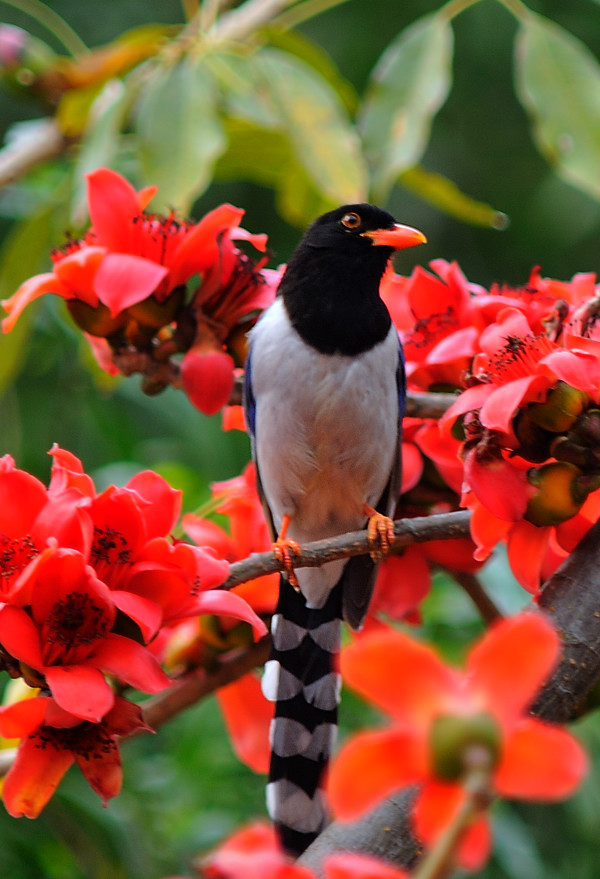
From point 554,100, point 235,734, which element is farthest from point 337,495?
point 554,100

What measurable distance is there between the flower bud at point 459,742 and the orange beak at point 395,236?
7.85 feet

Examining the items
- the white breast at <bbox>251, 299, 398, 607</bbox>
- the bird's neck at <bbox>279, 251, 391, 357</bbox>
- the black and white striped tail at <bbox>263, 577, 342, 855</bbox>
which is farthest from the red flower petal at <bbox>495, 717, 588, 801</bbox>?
the bird's neck at <bbox>279, 251, 391, 357</bbox>

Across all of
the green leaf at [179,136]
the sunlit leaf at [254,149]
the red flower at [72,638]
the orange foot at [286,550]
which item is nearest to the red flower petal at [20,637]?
the red flower at [72,638]

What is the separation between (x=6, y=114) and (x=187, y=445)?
376 cm

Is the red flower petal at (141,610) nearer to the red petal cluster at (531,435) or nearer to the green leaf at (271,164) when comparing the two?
the red petal cluster at (531,435)

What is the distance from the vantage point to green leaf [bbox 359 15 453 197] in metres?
2.35

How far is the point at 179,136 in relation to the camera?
236cm

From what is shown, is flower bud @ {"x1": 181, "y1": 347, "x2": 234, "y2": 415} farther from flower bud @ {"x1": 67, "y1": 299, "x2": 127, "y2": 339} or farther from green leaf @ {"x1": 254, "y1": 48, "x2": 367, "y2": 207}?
green leaf @ {"x1": 254, "y1": 48, "x2": 367, "y2": 207}

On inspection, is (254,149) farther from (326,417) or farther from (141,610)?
(141,610)

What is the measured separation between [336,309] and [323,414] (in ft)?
0.97

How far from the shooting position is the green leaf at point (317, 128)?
93.7 inches

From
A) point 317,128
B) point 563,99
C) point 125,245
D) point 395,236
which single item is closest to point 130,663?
point 125,245

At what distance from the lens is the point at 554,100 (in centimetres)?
239

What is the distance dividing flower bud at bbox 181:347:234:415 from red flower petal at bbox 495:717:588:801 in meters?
1.52
